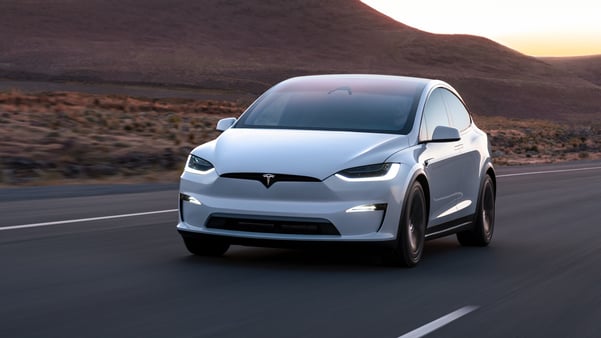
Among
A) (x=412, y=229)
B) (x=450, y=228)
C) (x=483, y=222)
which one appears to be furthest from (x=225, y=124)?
(x=483, y=222)

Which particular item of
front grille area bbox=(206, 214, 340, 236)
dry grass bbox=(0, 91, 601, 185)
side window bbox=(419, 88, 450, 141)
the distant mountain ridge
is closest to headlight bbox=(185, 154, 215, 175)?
front grille area bbox=(206, 214, 340, 236)

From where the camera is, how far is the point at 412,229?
10031mm

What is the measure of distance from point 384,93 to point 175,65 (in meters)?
115

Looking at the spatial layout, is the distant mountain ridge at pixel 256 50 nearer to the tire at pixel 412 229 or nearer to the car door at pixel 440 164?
the car door at pixel 440 164

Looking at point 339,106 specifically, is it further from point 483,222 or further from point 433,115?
point 483,222

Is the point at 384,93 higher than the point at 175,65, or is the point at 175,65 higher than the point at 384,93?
the point at 384,93

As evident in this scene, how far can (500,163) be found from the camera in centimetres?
3803

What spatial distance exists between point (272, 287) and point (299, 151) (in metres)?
1.31

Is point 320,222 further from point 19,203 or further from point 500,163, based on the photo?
point 500,163

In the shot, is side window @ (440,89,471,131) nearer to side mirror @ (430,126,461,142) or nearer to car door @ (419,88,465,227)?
car door @ (419,88,465,227)

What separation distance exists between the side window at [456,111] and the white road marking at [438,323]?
3.86 meters

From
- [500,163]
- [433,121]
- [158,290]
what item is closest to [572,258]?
[433,121]

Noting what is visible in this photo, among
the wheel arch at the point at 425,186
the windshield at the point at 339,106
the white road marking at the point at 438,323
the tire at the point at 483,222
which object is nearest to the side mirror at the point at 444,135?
the windshield at the point at 339,106

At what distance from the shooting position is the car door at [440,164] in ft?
34.5
